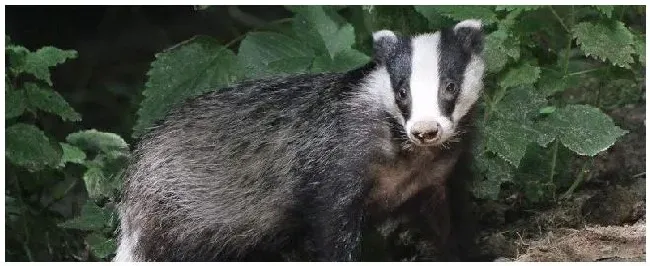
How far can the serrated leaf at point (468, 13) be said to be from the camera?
268 centimetres

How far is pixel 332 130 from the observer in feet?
8.48

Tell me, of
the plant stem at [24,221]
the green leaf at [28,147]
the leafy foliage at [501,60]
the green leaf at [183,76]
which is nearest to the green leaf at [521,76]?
the leafy foliage at [501,60]

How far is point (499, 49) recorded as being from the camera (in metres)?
2.71

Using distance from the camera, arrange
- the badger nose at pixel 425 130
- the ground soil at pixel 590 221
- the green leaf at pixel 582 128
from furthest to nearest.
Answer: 1. the green leaf at pixel 582 128
2. the ground soil at pixel 590 221
3. the badger nose at pixel 425 130

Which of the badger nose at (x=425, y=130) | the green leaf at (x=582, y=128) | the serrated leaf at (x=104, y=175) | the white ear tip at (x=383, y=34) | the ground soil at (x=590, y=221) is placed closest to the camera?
the badger nose at (x=425, y=130)

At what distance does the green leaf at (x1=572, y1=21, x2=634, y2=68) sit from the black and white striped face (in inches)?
11.7

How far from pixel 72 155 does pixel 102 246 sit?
0.23m

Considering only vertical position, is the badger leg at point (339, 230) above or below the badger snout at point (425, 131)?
below

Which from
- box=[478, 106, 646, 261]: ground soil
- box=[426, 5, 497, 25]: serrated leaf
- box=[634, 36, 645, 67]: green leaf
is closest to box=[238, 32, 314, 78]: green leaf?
box=[426, 5, 497, 25]: serrated leaf

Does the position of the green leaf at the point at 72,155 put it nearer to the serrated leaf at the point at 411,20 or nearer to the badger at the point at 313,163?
the badger at the point at 313,163

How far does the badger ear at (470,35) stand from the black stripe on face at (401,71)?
0.11 meters

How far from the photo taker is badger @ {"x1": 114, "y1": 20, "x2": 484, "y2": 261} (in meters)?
2.48

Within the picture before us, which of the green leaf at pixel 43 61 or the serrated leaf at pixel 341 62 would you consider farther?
the green leaf at pixel 43 61

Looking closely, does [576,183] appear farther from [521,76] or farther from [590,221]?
[521,76]
